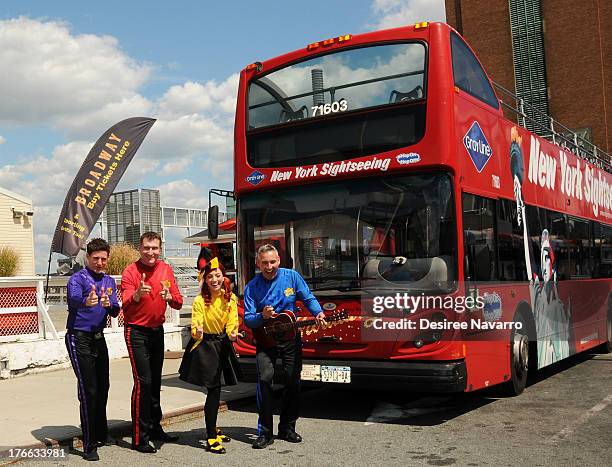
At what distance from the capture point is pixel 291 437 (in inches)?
273

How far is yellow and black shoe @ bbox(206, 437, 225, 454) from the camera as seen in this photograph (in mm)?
6514

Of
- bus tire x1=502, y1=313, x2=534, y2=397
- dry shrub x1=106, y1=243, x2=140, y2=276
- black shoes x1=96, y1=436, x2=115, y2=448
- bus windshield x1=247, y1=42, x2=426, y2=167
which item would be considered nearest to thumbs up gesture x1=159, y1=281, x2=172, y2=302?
black shoes x1=96, y1=436, x2=115, y2=448

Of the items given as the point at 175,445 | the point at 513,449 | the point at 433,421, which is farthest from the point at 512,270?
the point at 175,445

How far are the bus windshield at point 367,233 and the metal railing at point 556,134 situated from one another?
8.72 feet

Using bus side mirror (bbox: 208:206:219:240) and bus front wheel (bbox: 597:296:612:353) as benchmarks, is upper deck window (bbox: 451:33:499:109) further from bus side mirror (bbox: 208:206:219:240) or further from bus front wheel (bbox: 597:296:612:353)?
bus front wheel (bbox: 597:296:612:353)

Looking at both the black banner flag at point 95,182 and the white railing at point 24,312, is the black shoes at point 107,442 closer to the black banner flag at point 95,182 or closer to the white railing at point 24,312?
the white railing at point 24,312

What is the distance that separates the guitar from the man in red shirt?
797mm

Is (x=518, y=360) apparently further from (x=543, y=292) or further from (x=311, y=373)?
(x=311, y=373)

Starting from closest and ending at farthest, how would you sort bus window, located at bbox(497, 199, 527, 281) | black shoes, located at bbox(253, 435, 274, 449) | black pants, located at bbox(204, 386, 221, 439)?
black pants, located at bbox(204, 386, 221, 439) < black shoes, located at bbox(253, 435, 274, 449) < bus window, located at bbox(497, 199, 527, 281)

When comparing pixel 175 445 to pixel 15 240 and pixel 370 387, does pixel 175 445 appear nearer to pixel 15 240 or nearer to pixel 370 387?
pixel 370 387

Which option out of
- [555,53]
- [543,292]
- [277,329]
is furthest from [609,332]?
[555,53]

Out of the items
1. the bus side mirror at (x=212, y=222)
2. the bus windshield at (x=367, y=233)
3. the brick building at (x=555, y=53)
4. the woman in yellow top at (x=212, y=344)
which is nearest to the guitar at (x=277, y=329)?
the woman in yellow top at (x=212, y=344)

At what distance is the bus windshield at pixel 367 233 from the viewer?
7.45 meters

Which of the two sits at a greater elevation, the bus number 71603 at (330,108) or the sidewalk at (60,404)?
the bus number 71603 at (330,108)
